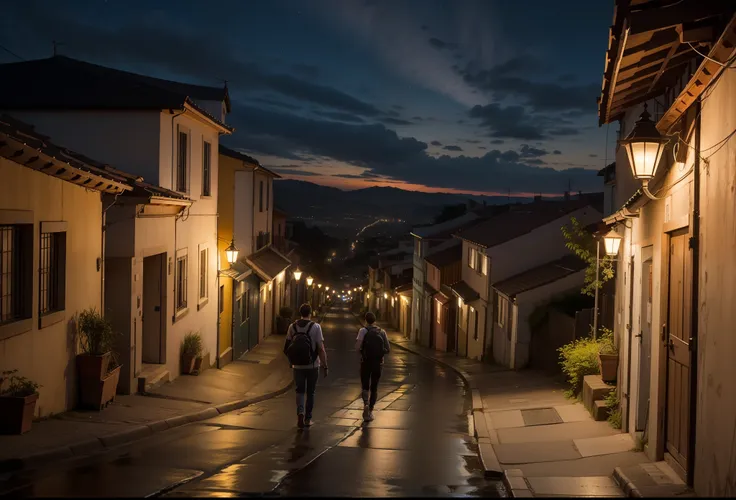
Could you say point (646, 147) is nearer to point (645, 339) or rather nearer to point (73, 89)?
point (645, 339)

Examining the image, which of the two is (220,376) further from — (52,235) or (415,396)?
(52,235)

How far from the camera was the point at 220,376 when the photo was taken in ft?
64.0

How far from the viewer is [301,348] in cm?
1226

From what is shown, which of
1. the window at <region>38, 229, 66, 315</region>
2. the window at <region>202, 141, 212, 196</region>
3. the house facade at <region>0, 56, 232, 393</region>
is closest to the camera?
the window at <region>38, 229, 66, 315</region>

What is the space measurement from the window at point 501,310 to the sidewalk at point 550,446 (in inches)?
299

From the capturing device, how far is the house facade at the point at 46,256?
999 cm

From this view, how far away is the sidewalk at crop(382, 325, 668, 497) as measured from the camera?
28.6 ft

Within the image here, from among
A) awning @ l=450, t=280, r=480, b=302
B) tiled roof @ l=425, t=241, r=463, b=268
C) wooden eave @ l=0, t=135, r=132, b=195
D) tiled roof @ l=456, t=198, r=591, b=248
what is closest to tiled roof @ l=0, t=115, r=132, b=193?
wooden eave @ l=0, t=135, r=132, b=195

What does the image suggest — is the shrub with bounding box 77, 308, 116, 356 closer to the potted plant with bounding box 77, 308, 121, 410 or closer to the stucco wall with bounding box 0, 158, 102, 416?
the potted plant with bounding box 77, 308, 121, 410

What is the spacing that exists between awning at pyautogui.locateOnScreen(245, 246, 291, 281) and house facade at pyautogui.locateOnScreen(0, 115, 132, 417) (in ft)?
48.5

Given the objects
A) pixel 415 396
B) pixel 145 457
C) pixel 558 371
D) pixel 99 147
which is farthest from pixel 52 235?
pixel 558 371

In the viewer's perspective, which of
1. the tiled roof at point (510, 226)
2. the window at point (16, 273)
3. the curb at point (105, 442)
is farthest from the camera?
the tiled roof at point (510, 226)

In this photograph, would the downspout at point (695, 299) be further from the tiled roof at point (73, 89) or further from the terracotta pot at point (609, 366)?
the tiled roof at point (73, 89)

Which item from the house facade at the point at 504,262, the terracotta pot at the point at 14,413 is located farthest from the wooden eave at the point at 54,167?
the house facade at the point at 504,262
